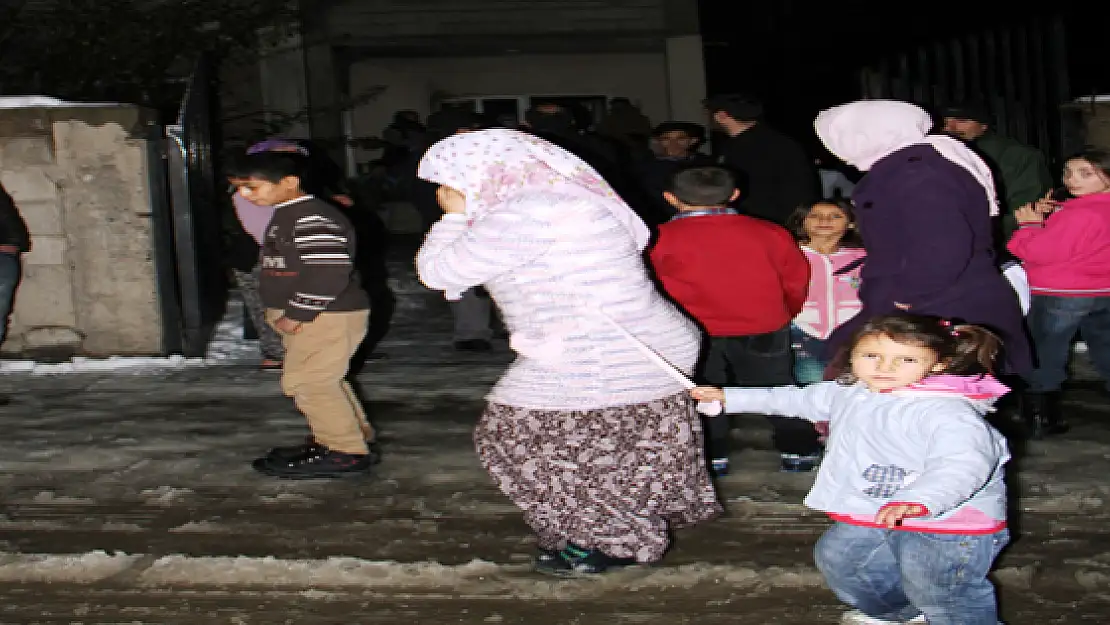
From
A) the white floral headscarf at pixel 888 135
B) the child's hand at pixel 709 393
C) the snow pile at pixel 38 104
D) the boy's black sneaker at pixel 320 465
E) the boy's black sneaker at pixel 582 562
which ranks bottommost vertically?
the boy's black sneaker at pixel 582 562

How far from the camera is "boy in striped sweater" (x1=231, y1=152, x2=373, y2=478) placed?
523cm

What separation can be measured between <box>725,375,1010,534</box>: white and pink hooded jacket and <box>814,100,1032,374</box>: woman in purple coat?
1.10 meters

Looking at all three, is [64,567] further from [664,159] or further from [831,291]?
[664,159]

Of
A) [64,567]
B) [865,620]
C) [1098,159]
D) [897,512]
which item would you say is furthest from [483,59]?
[897,512]

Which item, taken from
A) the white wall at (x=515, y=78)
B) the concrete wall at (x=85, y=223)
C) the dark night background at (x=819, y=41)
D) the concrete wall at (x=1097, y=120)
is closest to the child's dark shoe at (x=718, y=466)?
the concrete wall at (x=1097, y=120)

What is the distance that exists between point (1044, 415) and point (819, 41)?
12.3m

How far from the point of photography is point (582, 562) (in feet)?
13.9

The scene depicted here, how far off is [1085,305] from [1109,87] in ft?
30.0

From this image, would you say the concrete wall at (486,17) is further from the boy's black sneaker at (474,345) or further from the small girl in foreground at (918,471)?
the small girl in foreground at (918,471)

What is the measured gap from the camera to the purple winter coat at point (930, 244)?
452 cm

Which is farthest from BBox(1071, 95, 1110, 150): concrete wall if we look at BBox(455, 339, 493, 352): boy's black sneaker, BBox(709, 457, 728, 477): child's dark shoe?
BBox(455, 339, 493, 352): boy's black sneaker

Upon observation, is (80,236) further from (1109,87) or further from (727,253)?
(1109,87)

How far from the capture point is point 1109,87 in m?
14.2

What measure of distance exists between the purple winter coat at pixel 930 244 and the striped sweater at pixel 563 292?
88 cm
